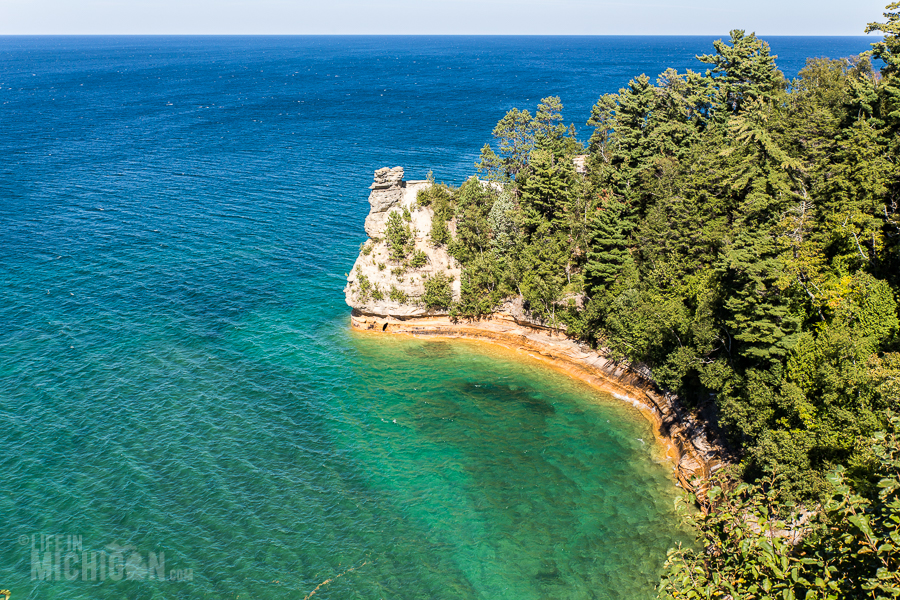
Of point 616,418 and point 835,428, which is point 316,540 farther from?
point 835,428

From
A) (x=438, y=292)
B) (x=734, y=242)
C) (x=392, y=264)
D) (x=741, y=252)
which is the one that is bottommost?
(x=438, y=292)

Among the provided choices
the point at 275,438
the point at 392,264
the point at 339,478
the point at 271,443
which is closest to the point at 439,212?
the point at 392,264

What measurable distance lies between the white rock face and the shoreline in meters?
1.93

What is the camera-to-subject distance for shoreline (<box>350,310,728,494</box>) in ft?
160

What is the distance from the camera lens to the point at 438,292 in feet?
236

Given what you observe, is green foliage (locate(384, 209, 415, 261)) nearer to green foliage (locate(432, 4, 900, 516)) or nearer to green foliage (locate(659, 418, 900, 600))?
green foliage (locate(432, 4, 900, 516))

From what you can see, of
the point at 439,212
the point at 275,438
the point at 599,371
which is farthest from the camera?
the point at 439,212

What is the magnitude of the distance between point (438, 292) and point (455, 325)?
15.7 feet

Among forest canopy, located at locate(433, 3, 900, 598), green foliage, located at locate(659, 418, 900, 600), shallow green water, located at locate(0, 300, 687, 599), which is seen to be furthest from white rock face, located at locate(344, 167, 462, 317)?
green foliage, located at locate(659, 418, 900, 600)

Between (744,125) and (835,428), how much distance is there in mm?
32941

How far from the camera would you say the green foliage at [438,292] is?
71.7 meters

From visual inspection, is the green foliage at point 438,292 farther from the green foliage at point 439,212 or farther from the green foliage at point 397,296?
the green foliage at point 439,212

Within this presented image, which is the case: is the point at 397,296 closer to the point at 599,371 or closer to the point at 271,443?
the point at 271,443

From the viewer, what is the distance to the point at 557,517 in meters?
44.7
